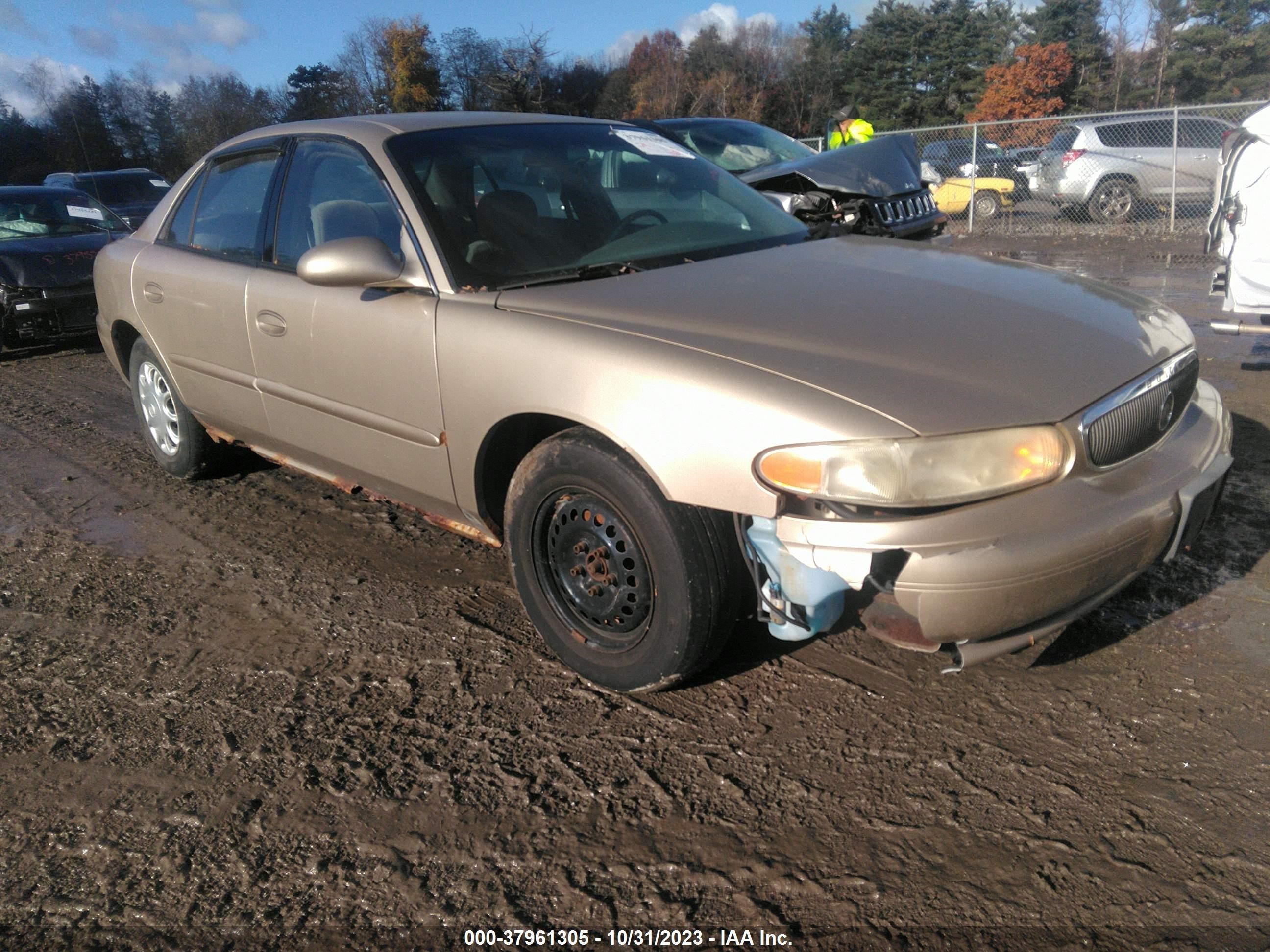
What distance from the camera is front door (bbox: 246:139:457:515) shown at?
10.4 ft

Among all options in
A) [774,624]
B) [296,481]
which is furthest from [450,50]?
[774,624]

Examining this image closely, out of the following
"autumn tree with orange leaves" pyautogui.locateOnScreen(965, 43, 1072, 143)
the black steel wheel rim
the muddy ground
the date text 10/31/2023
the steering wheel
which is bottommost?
the date text 10/31/2023

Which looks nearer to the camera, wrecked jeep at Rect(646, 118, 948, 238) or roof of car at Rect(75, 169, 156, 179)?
wrecked jeep at Rect(646, 118, 948, 238)

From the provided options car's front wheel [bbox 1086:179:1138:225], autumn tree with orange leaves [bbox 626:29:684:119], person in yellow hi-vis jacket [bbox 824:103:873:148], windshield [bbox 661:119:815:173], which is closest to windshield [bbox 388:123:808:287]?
windshield [bbox 661:119:815:173]

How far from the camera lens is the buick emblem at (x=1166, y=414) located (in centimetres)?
268

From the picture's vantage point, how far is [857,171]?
7.25 meters

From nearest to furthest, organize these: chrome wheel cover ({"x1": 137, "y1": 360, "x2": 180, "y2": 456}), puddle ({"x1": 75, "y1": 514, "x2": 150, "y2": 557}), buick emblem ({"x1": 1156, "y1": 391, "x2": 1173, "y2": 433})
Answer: buick emblem ({"x1": 1156, "y1": 391, "x2": 1173, "y2": 433}) < puddle ({"x1": 75, "y1": 514, "x2": 150, "y2": 557}) < chrome wheel cover ({"x1": 137, "y1": 360, "x2": 180, "y2": 456})

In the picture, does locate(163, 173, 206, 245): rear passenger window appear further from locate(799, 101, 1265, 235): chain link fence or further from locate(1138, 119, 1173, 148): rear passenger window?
locate(1138, 119, 1173, 148): rear passenger window

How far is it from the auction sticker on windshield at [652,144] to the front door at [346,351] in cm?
106

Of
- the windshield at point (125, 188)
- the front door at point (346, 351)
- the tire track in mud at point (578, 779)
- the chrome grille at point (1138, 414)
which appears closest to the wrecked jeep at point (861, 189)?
the front door at point (346, 351)

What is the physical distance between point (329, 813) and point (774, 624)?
1210mm

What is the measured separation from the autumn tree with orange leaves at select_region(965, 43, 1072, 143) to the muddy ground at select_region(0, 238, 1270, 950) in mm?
42731

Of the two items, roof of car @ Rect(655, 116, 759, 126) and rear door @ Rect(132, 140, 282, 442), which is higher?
roof of car @ Rect(655, 116, 759, 126)

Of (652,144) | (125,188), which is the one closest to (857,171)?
(652,144)
